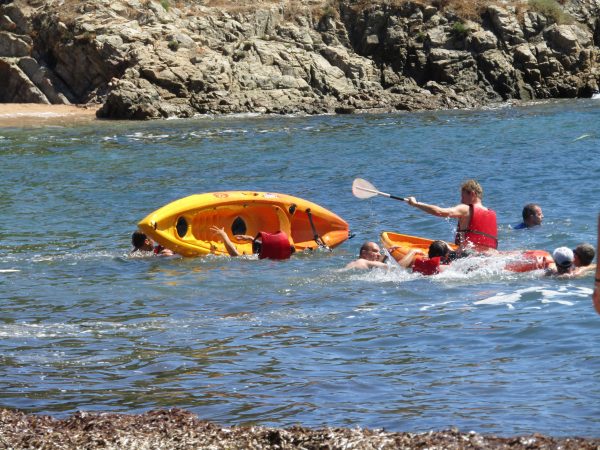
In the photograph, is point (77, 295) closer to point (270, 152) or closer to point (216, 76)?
point (270, 152)

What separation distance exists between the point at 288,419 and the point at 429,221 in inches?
355

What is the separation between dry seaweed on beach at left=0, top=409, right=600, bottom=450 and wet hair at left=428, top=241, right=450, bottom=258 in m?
5.83

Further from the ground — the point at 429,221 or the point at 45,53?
the point at 45,53

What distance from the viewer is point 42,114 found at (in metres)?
32.1

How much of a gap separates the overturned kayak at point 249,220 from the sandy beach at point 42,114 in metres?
17.8

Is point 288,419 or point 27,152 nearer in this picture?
point 288,419

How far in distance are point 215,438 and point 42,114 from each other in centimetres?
2813

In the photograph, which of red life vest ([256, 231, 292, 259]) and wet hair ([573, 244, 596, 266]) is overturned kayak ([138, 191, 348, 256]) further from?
wet hair ([573, 244, 596, 266])

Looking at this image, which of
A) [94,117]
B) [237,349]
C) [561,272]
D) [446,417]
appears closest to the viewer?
[446,417]

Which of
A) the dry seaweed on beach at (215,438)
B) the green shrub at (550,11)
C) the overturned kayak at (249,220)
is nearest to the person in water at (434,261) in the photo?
the overturned kayak at (249,220)

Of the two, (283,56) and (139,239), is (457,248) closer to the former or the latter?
(139,239)

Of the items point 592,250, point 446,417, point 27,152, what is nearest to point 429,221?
point 592,250

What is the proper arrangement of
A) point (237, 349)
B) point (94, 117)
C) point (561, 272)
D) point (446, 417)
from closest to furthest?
1. point (446, 417)
2. point (237, 349)
3. point (561, 272)
4. point (94, 117)

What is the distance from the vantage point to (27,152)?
79.3 feet
